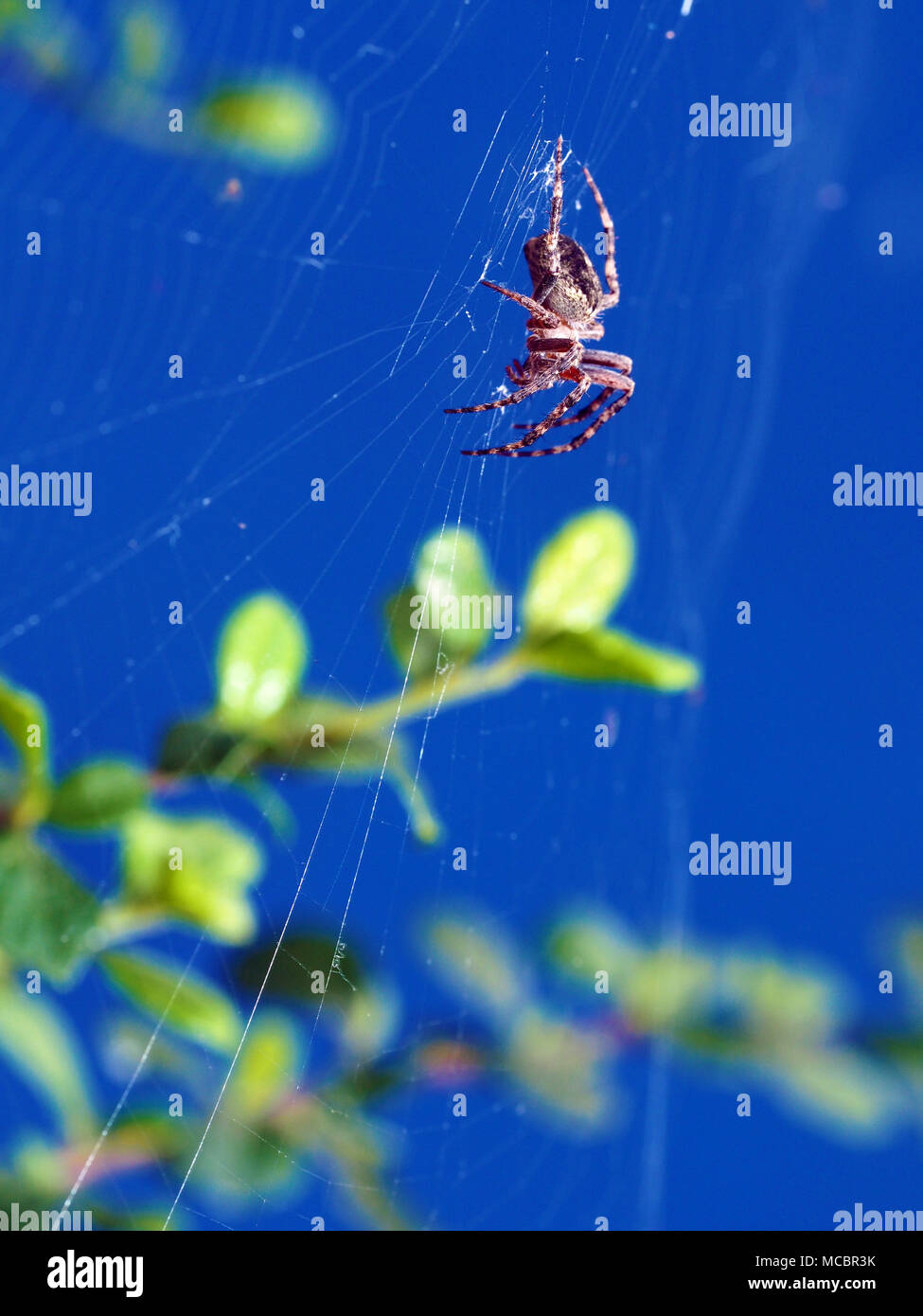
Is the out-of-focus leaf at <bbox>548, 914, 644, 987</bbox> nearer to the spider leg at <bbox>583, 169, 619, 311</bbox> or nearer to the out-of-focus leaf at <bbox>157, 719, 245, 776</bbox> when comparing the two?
the out-of-focus leaf at <bbox>157, 719, 245, 776</bbox>

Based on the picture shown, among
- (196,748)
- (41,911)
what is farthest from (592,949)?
(41,911)

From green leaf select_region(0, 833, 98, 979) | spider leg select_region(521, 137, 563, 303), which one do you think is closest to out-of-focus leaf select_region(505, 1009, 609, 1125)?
green leaf select_region(0, 833, 98, 979)

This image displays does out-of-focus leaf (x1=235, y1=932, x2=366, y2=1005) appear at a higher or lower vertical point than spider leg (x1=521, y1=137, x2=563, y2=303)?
lower

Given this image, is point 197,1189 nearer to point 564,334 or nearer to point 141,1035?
point 141,1035

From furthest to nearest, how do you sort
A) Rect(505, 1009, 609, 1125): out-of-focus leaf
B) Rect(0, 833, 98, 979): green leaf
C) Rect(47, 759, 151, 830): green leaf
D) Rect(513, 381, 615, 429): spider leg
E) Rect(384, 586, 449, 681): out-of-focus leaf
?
1. Rect(513, 381, 615, 429): spider leg
2. Rect(505, 1009, 609, 1125): out-of-focus leaf
3. Rect(384, 586, 449, 681): out-of-focus leaf
4. Rect(47, 759, 151, 830): green leaf
5. Rect(0, 833, 98, 979): green leaf

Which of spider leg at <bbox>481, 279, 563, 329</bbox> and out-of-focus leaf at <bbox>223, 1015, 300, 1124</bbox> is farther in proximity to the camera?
spider leg at <bbox>481, 279, 563, 329</bbox>

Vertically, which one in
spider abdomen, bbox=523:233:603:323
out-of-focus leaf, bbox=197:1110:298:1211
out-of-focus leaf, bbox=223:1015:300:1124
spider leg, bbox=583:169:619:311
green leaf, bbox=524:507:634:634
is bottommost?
out-of-focus leaf, bbox=197:1110:298:1211
